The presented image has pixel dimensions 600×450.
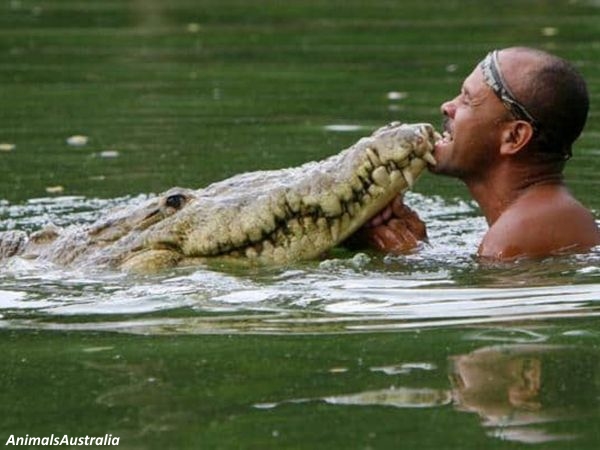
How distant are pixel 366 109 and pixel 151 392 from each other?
846 cm

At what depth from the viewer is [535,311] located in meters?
8.03

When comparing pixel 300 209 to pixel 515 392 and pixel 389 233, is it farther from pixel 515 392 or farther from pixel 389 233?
pixel 515 392

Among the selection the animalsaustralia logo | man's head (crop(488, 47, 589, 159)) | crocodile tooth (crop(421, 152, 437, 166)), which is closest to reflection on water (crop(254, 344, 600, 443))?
the animalsaustralia logo

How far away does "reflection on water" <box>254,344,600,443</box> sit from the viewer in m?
6.34

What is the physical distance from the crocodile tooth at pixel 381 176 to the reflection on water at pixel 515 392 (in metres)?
1.83

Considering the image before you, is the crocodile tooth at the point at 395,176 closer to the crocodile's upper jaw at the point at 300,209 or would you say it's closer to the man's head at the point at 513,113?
the crocodile's upper jaw at the point at 300,209

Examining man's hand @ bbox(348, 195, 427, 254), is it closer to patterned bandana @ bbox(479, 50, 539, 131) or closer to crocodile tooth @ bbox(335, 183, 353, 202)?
crocodile tooth @ bbox(335, 183, 353, 202)

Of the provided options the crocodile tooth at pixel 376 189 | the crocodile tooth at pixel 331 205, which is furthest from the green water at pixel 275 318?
the crocodile tooth at pixel 376 189

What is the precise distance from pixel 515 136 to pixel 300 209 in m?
1.14

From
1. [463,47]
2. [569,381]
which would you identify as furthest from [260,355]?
[463,47]

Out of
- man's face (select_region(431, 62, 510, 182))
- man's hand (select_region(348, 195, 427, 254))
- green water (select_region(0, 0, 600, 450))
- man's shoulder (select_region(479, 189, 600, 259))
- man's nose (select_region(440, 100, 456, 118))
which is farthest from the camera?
man's nose (select_region(440, 100, 456, 118))

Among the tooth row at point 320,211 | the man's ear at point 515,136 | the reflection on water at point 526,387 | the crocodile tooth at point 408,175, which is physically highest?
the man's ear at point 515,136

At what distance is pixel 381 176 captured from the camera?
29.7ft

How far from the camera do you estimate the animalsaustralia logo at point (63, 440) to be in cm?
626
